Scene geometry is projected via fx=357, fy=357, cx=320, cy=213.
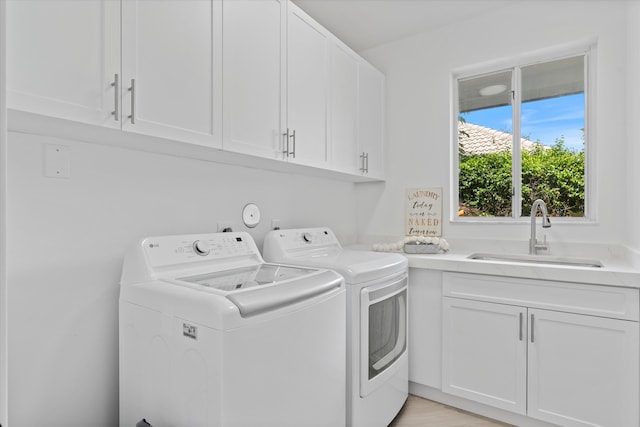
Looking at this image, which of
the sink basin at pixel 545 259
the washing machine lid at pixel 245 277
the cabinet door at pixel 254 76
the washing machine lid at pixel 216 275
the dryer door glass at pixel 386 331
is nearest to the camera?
the washing machine lid at pixel 216 275

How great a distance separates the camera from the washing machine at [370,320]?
1.64m

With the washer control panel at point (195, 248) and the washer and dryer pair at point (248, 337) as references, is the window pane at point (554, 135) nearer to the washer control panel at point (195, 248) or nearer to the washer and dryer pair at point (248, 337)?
the washer and dryer pair at point (248, 337)

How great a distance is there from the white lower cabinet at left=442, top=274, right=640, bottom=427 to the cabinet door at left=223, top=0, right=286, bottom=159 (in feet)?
4.47

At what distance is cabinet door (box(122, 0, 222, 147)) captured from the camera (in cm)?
122

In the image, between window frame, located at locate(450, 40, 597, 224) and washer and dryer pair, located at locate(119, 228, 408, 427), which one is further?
window frame, located at locate(450, 40, 597, 224)

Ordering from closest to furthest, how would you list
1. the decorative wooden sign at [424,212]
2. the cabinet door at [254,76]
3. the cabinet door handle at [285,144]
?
the cabinet door at [254,76] → the cabinet door handle at [285,144] → the decorative wooden sign at [424,212]

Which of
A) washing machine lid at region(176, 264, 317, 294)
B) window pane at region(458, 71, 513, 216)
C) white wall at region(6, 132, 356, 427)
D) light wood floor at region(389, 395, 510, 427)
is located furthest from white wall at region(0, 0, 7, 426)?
window pane at region(458, 71, 513, 216)

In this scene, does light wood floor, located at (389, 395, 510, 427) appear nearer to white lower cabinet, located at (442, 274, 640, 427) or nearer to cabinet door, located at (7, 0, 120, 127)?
white lower cabinet, located at (442, 274, 640, 427)

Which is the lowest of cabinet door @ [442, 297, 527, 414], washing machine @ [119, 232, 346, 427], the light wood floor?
the light wood floor

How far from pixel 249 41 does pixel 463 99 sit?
5.88 ft

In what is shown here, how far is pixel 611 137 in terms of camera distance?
2.12 m

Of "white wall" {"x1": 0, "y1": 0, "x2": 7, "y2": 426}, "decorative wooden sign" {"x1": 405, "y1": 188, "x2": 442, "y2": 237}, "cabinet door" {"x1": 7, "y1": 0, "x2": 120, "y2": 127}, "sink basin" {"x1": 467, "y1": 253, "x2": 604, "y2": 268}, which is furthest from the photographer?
"decorative wooden sign" {"x1": 405, "y1": 188, "x2": 442, "y2": 237}

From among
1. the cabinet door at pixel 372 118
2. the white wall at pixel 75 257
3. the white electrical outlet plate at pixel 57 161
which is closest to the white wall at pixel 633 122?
the cabinet door at pixel 372 118

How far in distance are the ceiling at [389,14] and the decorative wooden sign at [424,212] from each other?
4.00 feet
